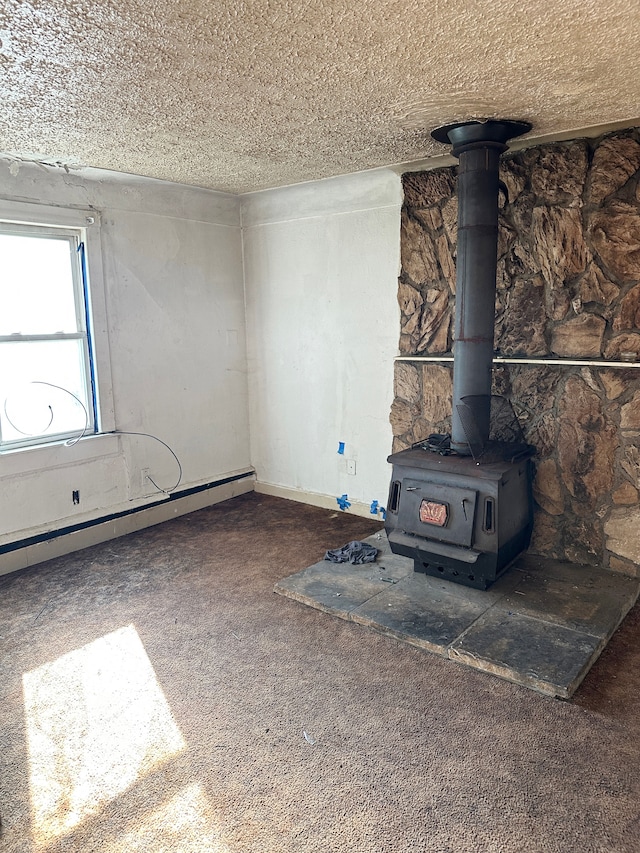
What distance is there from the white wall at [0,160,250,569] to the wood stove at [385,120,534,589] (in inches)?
71.6

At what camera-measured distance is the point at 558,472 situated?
10.5 feet

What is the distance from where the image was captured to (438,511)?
2.88 meters

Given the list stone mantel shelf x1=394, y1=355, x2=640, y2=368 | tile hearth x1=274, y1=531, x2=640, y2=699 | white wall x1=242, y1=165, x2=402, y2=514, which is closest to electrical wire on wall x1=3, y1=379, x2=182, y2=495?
white wall x1=242, y1=165, x2=402, y2=514

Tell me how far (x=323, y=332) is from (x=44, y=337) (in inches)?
70.1

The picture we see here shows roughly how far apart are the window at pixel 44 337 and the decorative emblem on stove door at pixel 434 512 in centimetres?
214

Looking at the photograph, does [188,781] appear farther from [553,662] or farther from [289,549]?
[289,549]

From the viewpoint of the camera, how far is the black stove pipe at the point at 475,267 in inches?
110

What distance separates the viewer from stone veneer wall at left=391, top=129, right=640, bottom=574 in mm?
2920

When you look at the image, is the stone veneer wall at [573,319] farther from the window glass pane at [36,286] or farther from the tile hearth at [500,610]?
the window glass pane at [36,286]

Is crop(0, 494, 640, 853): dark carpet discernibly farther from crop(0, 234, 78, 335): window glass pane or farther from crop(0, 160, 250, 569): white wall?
crop(0, 234, 78, 335): window glass pane

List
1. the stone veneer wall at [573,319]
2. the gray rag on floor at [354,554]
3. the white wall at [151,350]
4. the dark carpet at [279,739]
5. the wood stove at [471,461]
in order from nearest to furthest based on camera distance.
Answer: the dark carpet at [279,739] → the wood stove at [471,461] → the stone veneer wall at [573,319] → the gray rag on floor at [354,554] → the white wall at [151,350]

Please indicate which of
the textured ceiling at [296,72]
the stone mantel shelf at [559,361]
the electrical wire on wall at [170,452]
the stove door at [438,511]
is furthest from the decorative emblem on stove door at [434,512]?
the electrical wire on wall at [170,452]

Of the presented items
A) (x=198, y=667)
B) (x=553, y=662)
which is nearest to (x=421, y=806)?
(x=553, y=662)

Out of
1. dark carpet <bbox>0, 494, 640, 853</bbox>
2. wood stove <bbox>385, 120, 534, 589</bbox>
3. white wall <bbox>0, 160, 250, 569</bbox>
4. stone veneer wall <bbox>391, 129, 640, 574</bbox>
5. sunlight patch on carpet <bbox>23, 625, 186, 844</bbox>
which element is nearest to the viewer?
dark carpet <bbox>0, 494, 640, 853</bbox>
